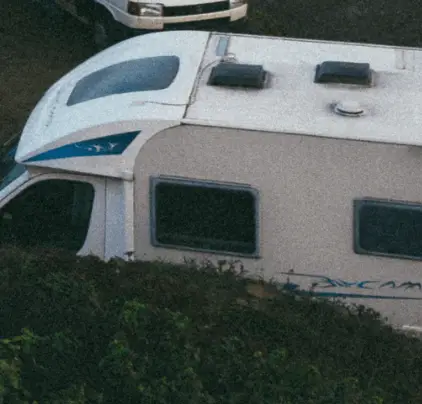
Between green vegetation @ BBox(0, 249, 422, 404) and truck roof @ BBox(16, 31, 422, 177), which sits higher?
truck roof @ BBox(16, 31, 422, 177)

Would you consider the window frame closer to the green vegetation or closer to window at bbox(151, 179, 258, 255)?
window at bbox(151, 179, 258, 255)

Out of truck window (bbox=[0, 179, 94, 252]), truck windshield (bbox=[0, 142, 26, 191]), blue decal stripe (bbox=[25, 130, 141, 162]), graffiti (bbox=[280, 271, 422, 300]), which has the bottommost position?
graffiti (bbox=[280, 271, 422, 300])

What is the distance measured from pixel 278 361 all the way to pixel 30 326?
1.54 metres

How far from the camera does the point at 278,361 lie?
525 centimetres

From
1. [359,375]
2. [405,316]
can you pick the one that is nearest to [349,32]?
[405,316]

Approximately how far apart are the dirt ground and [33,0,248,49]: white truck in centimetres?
46

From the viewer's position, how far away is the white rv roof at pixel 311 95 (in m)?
6.53

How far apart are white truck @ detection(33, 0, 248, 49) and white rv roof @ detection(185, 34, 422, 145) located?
5.70 metres

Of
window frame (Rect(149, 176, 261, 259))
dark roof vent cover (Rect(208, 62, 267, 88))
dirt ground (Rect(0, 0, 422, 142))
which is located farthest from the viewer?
dirt ground (Rect(0, 0, 422, 142))

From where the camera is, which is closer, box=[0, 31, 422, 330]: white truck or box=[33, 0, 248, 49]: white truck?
box=[0, 31, 422, 330]: white truck

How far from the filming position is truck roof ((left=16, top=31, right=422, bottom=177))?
260 inches

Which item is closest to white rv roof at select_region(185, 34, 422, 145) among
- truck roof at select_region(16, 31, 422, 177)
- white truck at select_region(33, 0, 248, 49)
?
truck roof at select_region(16, 31, 422, 177)

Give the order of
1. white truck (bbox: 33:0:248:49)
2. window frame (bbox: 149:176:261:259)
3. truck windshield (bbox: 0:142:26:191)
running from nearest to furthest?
window frame (bbox: 149:176:261:259)
truck windshield (bbox: 0:142:26:191)
white truck (bbox: 33:0:248:49)

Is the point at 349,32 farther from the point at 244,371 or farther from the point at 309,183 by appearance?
the point at 244,371
